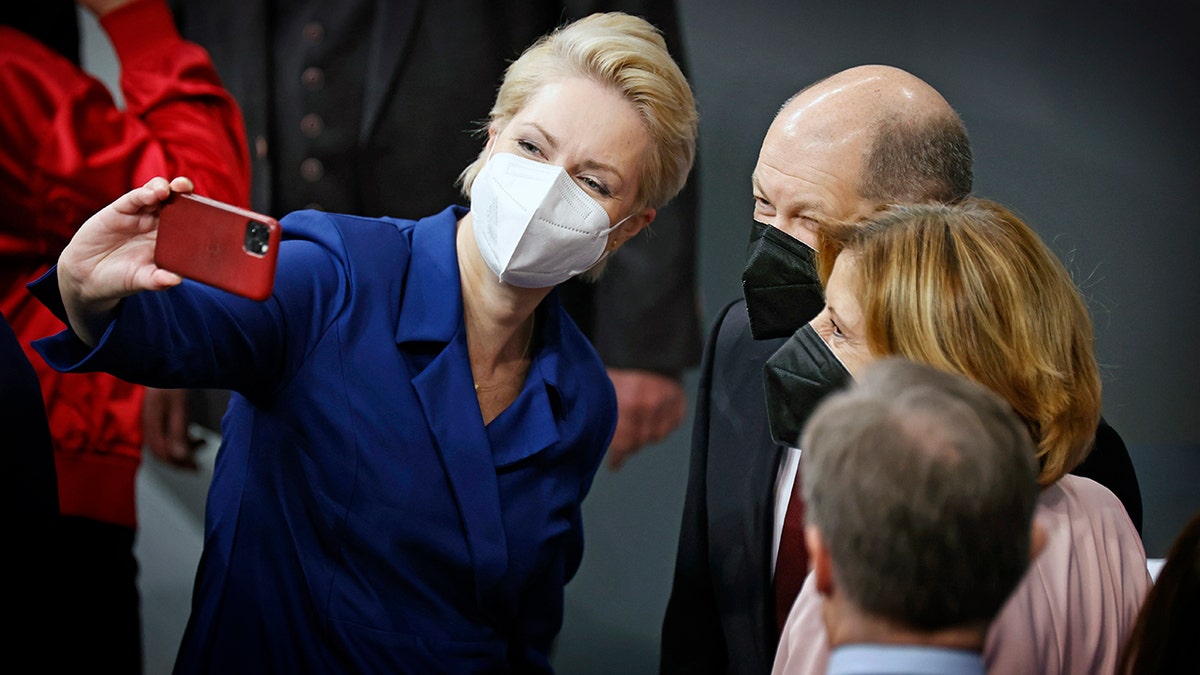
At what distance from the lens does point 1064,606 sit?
166 centimetres

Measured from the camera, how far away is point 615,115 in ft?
6.96

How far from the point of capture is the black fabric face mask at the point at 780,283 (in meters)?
2.19

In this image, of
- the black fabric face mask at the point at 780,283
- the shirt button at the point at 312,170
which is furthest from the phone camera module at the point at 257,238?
the shirt button at the point at 312,170

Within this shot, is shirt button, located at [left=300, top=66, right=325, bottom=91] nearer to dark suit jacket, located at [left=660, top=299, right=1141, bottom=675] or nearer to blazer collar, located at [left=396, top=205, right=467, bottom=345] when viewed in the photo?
blazer collar, located at [left=396, top=205, right=467, bottom=345]

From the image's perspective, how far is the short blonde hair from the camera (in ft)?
6.98

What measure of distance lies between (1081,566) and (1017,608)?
0.52ft

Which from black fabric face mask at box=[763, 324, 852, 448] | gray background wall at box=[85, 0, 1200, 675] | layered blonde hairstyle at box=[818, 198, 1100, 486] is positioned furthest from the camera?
gray background wall at box=[85, 0, 1200, 675]

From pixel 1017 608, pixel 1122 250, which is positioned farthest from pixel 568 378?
pixel 1122 250

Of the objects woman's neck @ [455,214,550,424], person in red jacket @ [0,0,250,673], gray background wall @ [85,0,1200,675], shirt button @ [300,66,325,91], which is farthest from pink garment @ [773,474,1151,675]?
shirt button @ [300,66,325,91]

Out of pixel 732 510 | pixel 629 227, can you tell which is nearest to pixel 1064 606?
pixel 732 510

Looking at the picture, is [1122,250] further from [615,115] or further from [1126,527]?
[615,115]

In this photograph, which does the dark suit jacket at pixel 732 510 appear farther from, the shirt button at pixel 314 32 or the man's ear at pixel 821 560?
the shirt button at pixel 314 32

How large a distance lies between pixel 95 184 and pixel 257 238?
151 centimetres

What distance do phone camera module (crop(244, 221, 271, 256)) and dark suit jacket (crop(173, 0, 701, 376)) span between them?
5.05ft
